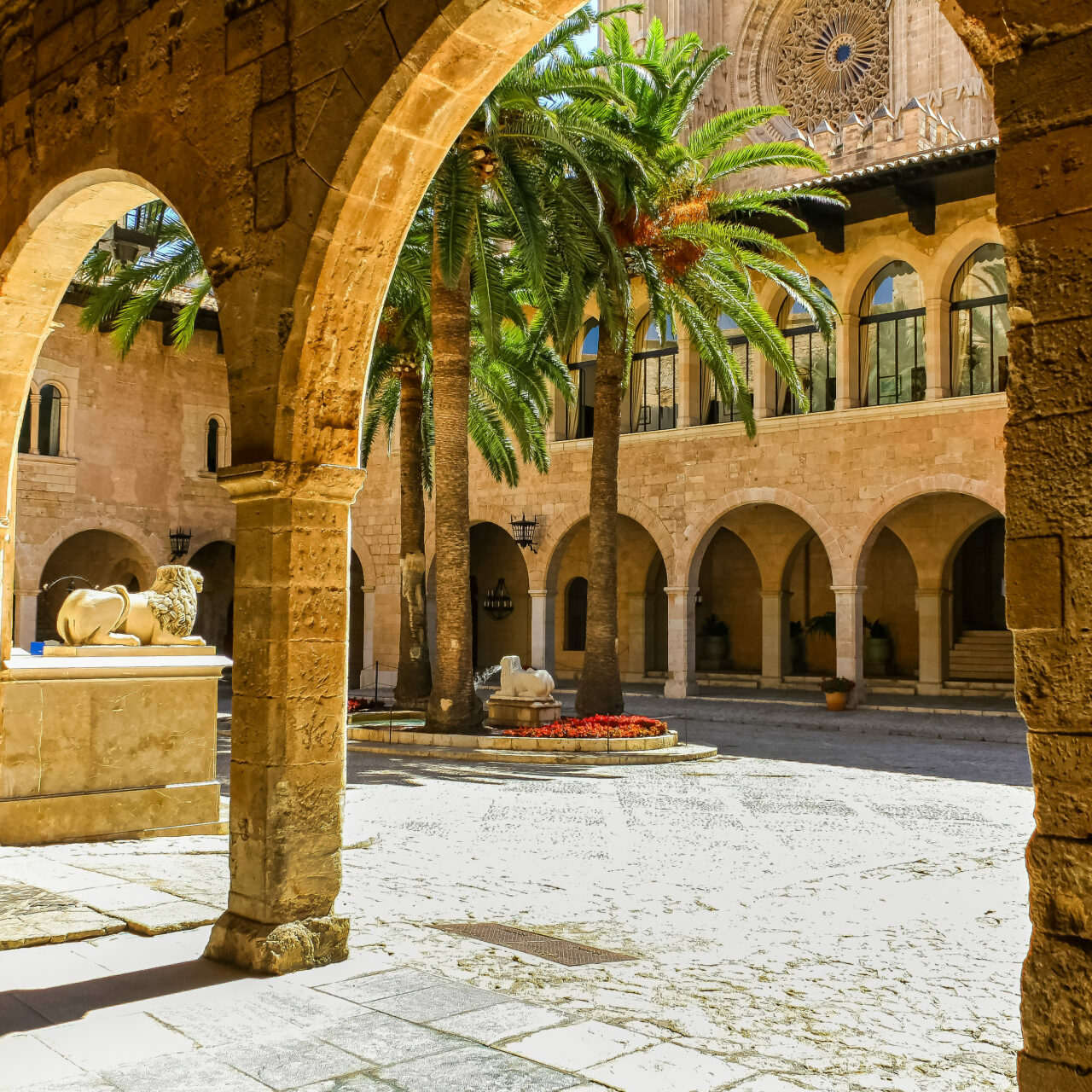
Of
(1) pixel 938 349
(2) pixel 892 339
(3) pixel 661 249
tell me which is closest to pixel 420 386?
(3) pixel 661 249

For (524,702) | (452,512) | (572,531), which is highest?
(572,531)

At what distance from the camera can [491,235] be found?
13594mm

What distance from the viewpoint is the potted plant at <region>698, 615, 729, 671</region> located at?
2588 cm

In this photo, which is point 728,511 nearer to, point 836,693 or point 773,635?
point 773,635

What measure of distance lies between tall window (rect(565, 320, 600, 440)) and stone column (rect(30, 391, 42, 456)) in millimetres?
9948

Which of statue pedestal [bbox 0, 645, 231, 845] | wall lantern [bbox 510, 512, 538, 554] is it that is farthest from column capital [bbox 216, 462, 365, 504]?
wall lantern [bbox 510, 512, 538, 554]

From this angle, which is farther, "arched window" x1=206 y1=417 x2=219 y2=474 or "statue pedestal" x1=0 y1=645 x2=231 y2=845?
"arched window" x1=206 y1=417 x2=219 y2=474

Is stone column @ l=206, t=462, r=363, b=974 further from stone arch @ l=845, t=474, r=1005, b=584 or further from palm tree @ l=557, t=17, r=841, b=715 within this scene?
stone arch @ l=845, t=474, r=1005, b=584

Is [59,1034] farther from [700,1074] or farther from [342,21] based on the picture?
[342,21]

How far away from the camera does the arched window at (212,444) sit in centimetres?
2488

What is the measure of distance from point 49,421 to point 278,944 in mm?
20207

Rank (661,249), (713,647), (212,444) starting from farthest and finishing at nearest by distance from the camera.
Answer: (713,647) < (212,444) < (661,249)

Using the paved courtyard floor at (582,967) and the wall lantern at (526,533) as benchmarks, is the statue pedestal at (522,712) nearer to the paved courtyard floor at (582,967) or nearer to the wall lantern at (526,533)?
the paved courtyard floor at (582,967)

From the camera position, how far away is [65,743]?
6875 millimetres
